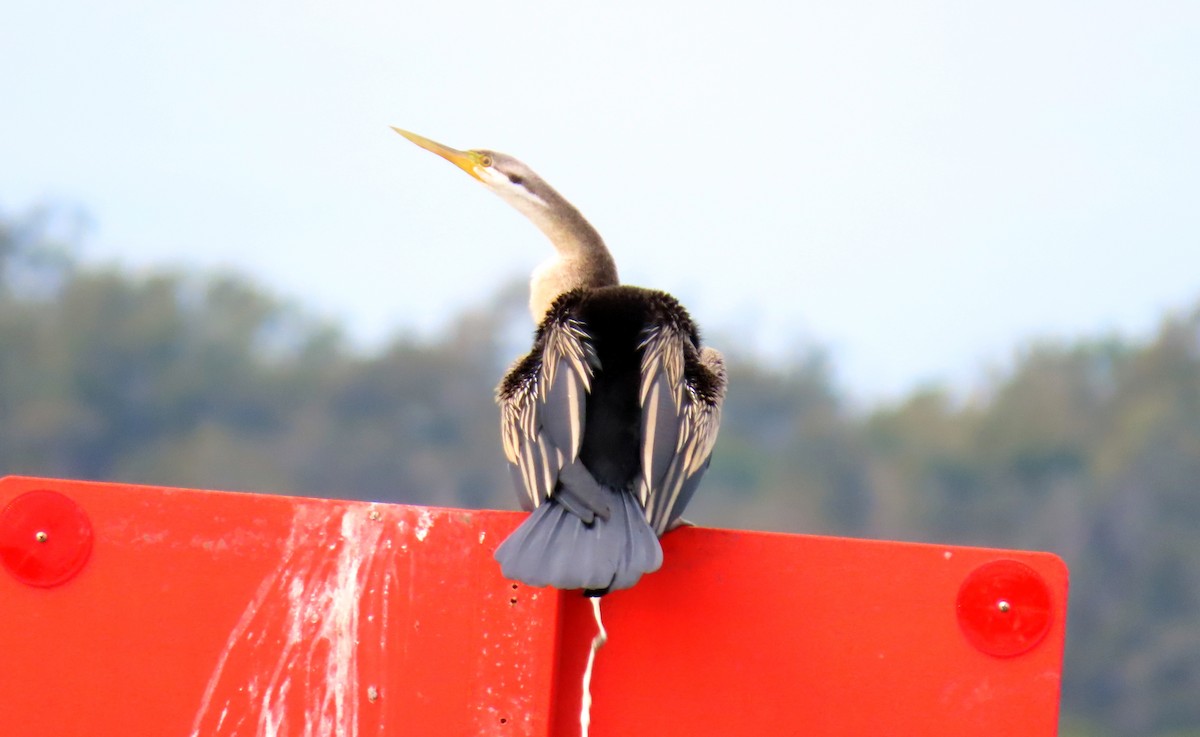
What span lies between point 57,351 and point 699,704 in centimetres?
4848

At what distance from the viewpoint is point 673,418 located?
3.54m

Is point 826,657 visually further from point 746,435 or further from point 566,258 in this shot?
point 746,435

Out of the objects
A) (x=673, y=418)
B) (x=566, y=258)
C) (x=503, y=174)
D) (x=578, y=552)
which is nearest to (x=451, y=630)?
(x=578, y=552)

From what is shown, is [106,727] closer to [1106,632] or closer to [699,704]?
[699,704]

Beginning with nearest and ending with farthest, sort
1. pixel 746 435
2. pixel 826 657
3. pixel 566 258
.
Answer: pixel 826 657 < pixel 566 258 < pixel 746 435

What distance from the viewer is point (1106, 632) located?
125 ft

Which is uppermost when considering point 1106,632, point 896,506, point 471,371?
point 471,371

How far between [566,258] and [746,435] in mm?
43435

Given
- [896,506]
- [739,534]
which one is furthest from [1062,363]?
[739,534]

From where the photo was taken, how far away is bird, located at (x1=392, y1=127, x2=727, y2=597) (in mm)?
2910

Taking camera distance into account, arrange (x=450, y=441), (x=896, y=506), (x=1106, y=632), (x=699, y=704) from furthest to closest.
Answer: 1. (x=450, y=441)
2. (x=896, y=506)
3. (x=1106, y=632)
4. (x=699, y=704)

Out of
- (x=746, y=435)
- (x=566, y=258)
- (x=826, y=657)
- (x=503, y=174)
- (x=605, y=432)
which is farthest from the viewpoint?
(x=746, y=435)

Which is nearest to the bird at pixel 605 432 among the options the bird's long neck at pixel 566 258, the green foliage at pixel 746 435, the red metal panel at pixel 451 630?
the red metal panel at pixel 451 630

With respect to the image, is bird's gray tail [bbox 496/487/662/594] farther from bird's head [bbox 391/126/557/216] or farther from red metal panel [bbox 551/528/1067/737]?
bird's head [bbox 391/126/557/216]
